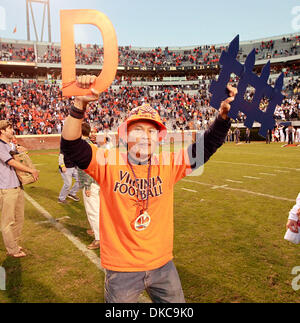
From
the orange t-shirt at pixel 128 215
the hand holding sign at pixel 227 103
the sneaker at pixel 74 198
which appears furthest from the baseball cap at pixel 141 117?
the sneaker at pixel 74 198

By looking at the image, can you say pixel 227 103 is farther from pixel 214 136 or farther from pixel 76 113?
pixel 76 113

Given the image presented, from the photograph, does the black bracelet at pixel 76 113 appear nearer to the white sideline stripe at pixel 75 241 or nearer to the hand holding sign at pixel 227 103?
the hand holding sign at pixel 227 103

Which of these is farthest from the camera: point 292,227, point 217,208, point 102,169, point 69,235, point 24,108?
point 24,108

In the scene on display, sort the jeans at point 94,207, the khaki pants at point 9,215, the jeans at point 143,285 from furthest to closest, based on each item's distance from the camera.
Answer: the jeans at point 94,207 → the khaki pants at point 9,215 → the jeans at point 143,285

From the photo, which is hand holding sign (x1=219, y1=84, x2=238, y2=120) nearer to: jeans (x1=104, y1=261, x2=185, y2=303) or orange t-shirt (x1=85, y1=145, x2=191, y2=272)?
orange t-shirt (x1=85, y1=145, x2=191, y2=272)

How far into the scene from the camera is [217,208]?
6484 millimetres

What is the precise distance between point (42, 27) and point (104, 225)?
60.6 m

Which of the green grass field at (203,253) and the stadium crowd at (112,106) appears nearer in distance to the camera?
the green grass field at (203,253)

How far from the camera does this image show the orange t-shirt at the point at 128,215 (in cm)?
185

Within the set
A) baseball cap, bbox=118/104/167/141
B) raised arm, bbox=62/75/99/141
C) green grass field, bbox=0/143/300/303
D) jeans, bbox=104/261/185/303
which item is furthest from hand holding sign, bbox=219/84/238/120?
green grass field, bbox=0/143/300/303

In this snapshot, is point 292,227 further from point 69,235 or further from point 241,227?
point 69,235

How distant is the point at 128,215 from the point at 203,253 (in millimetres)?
2724

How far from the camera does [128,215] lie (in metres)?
1.89
